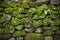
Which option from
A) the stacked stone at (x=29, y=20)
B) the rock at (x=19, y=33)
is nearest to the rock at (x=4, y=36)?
the stacked stone at (x=29, y=20)

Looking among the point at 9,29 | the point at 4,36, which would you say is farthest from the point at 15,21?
the point at 4,36

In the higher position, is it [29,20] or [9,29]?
[29,20]

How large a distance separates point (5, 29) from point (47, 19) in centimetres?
75

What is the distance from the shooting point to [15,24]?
258 centimetres

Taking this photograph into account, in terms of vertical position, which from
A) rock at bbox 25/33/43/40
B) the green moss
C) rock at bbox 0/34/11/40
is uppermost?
the green moss

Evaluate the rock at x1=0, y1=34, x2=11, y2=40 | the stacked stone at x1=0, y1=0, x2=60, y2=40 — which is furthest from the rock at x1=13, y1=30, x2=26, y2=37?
the rock at x1=0, y1=34, x2=11, y2=40

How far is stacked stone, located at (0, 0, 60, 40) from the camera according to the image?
8.09ft

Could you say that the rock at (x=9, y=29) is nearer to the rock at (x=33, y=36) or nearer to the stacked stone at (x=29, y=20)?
the stacked stone at (x=29, y=20)

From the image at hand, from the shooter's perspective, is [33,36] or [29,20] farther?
[29,20]

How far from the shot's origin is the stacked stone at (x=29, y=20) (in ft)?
8.09

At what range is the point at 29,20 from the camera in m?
2.60

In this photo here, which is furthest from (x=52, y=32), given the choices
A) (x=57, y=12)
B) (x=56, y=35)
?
(x=57, y=12)

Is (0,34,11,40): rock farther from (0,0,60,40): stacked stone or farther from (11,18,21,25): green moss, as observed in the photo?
(11,18,21,25): green moss

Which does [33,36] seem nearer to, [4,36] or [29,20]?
[29,20]
